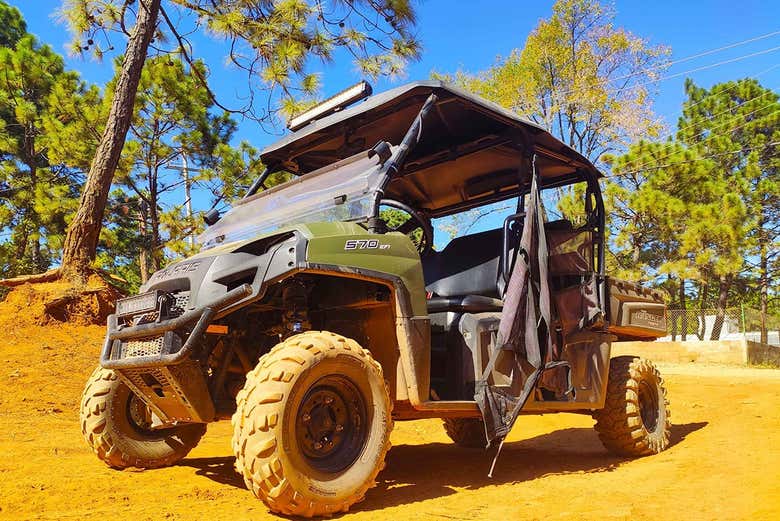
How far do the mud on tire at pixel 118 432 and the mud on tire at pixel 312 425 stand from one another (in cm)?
162

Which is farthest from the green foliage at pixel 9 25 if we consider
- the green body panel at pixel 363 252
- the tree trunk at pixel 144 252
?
the green body panel at pixel 363 252

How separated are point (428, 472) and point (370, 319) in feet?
5.30

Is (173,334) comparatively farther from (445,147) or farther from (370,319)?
(445,147)

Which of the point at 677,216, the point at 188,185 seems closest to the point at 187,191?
the point at 188,185

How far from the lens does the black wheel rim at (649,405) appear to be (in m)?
6.73

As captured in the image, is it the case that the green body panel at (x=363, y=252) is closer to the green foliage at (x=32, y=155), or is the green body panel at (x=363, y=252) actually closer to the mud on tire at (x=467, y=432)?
the mud on tire at (x=467, y=432)

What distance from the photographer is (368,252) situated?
4078mm

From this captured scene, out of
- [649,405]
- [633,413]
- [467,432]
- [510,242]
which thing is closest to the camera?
[510,242]

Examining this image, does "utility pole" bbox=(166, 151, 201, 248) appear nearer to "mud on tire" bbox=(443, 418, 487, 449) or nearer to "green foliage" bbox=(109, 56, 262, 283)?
"green foliage" bbox=(109, 56, 262, 283)

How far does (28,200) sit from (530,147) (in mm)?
15490

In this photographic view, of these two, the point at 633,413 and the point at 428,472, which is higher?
the point at 633,413

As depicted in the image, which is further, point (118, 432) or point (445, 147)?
point (445, 147)

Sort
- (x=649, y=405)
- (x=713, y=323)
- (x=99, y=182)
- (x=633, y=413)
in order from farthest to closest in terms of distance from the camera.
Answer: (x=713, y=323), (x=99, y=182), (x=649, y=405), (x=633, y=413)

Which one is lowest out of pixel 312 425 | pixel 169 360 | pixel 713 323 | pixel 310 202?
pixel 312 425
